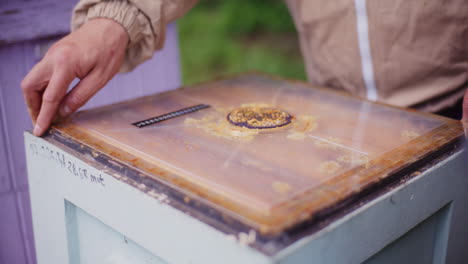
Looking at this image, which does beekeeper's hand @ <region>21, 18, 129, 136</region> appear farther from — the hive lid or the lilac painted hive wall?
the lilac painted hive wall

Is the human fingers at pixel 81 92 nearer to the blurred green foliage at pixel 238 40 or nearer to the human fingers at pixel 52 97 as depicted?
the human fingers at pixel 52 97

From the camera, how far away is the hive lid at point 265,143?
0.48 meters

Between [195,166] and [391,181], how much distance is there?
9.5 inches

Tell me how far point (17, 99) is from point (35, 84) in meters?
0.29

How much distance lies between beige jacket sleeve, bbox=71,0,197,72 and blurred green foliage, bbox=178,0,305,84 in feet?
7.11

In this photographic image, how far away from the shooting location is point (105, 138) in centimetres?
64

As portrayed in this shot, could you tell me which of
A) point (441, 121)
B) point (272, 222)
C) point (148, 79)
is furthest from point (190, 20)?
point (272, 222)

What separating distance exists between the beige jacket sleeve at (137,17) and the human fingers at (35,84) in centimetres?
14

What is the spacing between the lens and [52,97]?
688 mm

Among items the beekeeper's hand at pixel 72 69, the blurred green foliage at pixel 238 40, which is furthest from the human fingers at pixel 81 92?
the blurred green foliage at pixel 238 40

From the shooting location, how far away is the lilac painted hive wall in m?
0.93

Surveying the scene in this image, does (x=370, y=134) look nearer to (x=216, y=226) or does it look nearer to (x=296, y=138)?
(x=296, y=138)

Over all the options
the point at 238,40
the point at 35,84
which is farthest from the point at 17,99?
the point at 238,40

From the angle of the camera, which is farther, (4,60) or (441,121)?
(4,60)
